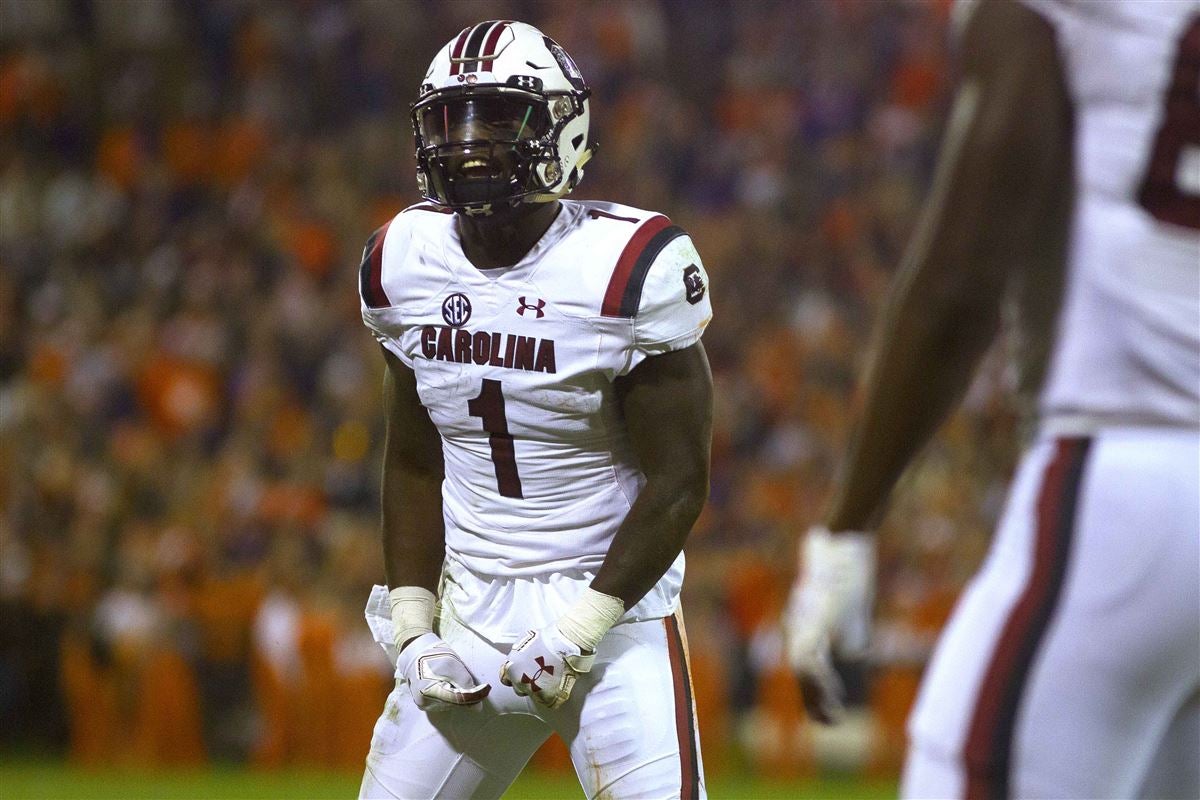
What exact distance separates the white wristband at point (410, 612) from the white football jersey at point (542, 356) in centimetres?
11

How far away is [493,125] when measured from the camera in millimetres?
3164

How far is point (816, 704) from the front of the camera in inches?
84.2

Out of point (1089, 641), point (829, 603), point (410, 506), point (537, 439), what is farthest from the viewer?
point (410, 506)

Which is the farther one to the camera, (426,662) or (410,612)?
(410,612)

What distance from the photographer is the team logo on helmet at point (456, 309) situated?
315cm

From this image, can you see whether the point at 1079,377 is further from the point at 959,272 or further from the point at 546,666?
the point at 546,666

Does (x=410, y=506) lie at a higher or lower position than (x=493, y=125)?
lower

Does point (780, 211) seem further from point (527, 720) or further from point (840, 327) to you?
point (527, 720)

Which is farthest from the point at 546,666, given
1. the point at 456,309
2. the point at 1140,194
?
the point at 1140,194

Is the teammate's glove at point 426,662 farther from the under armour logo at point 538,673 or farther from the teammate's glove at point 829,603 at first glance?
the teammate's glove at point 829,603

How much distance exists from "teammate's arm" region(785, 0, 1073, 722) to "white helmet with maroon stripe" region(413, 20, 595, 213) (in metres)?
1.27

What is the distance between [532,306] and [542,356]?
98 millimetres

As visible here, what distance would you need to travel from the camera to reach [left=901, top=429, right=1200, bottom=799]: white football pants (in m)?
1.83

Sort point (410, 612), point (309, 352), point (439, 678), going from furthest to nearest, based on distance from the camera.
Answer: point (309, 352) → point (410, 612) → point (439, 678)
